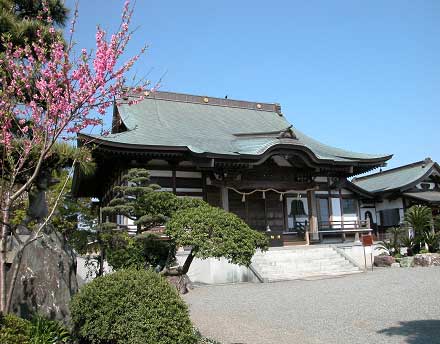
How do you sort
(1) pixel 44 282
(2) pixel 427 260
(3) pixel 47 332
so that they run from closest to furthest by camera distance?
(3) pixel 47 332
(1) pixel 44 282
(2) pixel 427 260

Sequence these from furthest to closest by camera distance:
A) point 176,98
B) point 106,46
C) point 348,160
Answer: point 176,98 < point 348,160 < point 106,46

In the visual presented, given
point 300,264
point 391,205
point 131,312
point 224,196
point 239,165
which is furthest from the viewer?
point 391,205

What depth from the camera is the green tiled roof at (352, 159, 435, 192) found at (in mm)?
28964

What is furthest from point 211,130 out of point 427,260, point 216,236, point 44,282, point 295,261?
point 44,282

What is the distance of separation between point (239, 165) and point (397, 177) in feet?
61.6

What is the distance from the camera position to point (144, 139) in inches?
665

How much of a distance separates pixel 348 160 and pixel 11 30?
607 inches

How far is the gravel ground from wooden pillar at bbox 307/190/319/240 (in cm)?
579

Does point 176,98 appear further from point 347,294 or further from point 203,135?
point 347,294

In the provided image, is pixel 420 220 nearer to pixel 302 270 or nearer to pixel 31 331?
pixel 302 270

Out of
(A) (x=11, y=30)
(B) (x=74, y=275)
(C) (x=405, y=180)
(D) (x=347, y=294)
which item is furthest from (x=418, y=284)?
(C) (x=405, y=180)

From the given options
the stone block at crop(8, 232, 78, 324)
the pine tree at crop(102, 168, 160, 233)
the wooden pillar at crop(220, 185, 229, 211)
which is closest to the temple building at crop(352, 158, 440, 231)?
the wooden pillar at crop(220, 185, 229, 211)

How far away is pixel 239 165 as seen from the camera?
1783 cm

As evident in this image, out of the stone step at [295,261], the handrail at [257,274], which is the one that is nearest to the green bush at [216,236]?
the handrail at [257,274]
